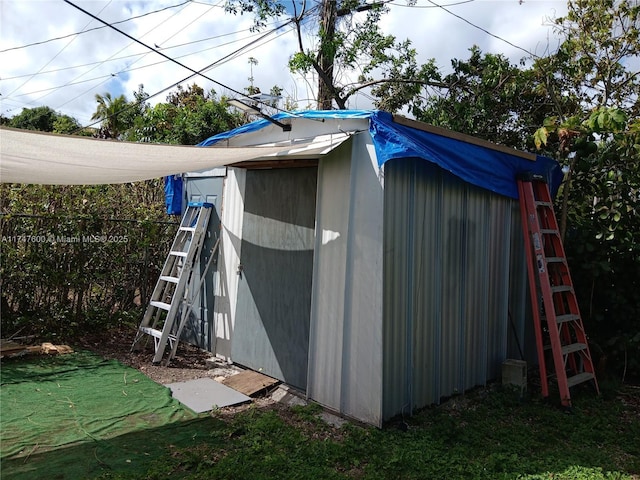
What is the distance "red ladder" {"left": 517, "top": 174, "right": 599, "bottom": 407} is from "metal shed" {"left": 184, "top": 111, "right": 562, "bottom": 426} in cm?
30

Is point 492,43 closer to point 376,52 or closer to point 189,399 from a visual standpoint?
point 376,52

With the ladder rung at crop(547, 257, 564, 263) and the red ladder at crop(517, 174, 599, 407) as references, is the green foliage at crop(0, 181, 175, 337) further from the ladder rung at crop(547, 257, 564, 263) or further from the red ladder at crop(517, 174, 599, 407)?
the ladder rung at crop(547, 257, 564, 263)

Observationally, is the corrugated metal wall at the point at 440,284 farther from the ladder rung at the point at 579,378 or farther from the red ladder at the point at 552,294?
the ladder rung at the point at 579,378

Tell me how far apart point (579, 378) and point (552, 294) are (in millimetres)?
826

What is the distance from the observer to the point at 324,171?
3.86m

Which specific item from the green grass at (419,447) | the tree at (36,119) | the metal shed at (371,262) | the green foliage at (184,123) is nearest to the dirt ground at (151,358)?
the metal shed at (371,262)

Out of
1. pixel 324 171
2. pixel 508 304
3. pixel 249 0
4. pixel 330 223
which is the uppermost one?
pixel 249 0

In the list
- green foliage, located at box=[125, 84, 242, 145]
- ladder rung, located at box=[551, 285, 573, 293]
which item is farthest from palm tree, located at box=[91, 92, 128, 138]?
ladder rung, located at box=[551, 285, 573, 293]

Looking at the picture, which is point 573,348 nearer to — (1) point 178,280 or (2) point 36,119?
(1) point 178,280

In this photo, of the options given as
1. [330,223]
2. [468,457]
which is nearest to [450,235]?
[330,223]

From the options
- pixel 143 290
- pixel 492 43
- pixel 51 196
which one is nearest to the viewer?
pixel 51 196

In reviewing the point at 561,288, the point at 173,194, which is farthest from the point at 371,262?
the point at 173,194

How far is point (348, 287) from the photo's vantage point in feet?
11.8

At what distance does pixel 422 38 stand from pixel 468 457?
7.74 meters
